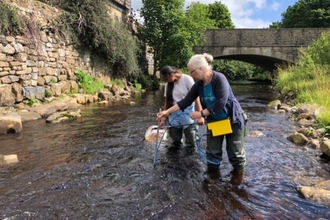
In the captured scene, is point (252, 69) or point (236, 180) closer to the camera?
point (236, 180)

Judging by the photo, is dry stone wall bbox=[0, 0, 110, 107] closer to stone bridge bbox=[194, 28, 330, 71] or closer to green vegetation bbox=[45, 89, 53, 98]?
green vegetation bbox=[45, 89, 53, 98]

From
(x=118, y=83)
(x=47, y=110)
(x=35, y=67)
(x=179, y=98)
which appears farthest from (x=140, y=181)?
(x=118, y=83)

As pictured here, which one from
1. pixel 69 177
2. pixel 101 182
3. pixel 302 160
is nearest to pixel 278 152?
pixel 302 160

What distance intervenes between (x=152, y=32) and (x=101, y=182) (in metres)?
17.9

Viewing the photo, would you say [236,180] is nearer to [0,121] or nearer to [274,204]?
[274,204]

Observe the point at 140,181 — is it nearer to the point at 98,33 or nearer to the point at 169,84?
the point at 169,84

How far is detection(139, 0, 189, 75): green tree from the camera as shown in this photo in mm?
21047

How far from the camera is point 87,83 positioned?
1377 cm

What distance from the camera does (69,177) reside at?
441 cm

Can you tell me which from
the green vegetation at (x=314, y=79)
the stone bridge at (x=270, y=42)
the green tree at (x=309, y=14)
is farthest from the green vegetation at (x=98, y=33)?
the green tree at (x=309, y=14)

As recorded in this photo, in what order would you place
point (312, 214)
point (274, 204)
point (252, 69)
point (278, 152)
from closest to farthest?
point (312, 214)
point (274, 204)
point (278, 152)
point (252, 69)

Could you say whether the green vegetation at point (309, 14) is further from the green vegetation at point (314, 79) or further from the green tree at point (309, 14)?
the green vegetation at point (314, 79)

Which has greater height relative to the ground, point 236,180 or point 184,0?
point 184,0

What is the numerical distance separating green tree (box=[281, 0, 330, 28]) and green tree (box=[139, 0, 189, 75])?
29.5 m
